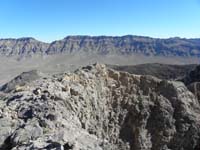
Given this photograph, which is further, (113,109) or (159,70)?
(159,70)

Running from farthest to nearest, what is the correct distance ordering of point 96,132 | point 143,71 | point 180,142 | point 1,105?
point 143,71, point 180,142, point 96,132, point 1,105

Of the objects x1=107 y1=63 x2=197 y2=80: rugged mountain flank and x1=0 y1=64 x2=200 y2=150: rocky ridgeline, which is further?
x1=107 y1=63 x2=197 y2=80: rugged mountain flank

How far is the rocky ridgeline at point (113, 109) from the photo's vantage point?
39.8ft

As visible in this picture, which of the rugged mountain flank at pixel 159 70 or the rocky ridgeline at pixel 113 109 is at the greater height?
the rocky ridgeline at pixel 113 109

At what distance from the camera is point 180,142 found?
15.7 metres

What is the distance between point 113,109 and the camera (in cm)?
1591

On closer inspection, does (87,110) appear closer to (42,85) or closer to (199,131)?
(42,85)

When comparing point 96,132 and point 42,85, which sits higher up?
point 42,85

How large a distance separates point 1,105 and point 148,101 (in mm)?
6110

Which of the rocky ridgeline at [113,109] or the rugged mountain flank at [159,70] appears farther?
the rugged mountain flank at [159,70]

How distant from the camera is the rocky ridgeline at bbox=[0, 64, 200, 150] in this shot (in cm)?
1213

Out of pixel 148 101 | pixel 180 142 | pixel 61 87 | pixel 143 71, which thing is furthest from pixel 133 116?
pixel 143 71

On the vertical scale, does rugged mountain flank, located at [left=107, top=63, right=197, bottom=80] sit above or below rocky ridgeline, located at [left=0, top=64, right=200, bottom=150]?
below

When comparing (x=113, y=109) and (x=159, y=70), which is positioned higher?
(x=113, y=109)
